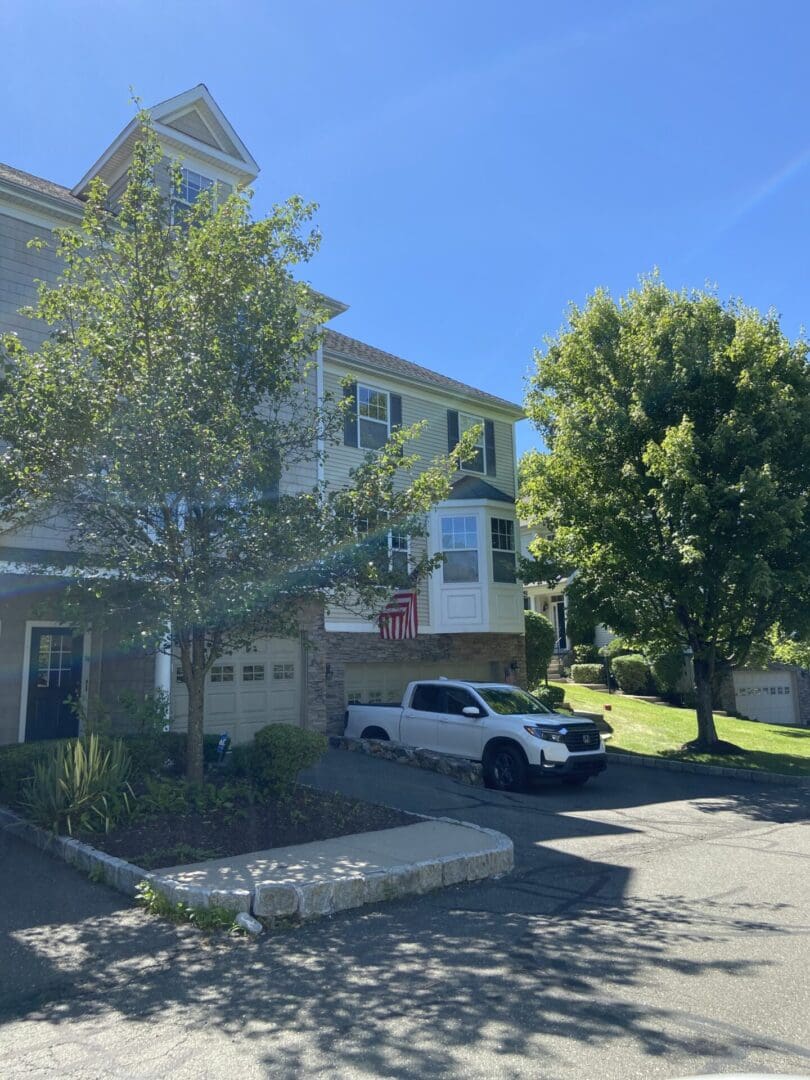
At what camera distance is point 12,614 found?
1428cm

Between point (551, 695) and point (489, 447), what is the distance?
685 centimetres

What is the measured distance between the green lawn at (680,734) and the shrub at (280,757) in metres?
9.91

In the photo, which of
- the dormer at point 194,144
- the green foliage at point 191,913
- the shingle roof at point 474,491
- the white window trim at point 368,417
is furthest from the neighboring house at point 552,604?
the green foliage at point 191,913

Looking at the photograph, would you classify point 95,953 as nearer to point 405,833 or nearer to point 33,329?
point 405,833

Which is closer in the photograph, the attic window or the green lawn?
the attic window

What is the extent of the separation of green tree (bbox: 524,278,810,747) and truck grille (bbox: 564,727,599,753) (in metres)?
3.62

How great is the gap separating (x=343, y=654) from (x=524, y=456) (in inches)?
238

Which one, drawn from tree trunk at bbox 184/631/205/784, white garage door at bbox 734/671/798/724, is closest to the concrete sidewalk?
tree trunk at bbox 184/631/205/784

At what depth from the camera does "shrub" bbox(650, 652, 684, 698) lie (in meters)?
25.5

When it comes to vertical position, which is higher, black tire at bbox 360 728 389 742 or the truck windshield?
the truck windshield

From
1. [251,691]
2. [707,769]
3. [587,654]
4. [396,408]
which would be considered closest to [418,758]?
[251,691]

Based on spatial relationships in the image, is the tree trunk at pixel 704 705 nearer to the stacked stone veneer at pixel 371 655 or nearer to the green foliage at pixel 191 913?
the stacked stone veneer at pixel 371 655

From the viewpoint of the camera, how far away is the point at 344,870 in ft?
23.8

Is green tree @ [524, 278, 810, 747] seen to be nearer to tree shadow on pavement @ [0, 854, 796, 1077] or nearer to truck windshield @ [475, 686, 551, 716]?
truck windshield @ [475, 686, 551, 716]
